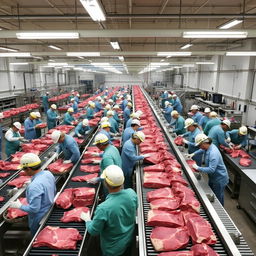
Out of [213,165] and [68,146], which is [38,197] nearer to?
[68,146]

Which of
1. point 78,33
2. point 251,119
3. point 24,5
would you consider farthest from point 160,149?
point 251,119

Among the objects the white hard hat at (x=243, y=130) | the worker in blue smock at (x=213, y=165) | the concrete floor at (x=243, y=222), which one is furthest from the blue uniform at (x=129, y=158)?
the white hard hat at (x=243, y=130)

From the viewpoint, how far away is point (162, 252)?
2.76 metres

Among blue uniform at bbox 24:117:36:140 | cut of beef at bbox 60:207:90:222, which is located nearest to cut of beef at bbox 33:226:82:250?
cut of beef at bbox 60:207:90:222

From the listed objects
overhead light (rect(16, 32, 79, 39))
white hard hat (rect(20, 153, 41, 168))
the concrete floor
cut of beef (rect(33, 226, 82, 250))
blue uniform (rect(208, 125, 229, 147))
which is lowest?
the concrete floor

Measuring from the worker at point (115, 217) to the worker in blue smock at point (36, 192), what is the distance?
913 millimetres

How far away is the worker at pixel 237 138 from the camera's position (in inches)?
293

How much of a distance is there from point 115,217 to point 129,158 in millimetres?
2279

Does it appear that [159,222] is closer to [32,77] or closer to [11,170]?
[11,170]

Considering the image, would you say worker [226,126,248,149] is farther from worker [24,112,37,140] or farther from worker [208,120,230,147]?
worker [24,112,37,140]

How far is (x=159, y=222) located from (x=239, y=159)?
463 centimetres

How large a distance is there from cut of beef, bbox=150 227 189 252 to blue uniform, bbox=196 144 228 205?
191 cm

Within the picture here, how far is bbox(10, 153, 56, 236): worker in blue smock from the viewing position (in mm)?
3359

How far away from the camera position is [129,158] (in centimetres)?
506
